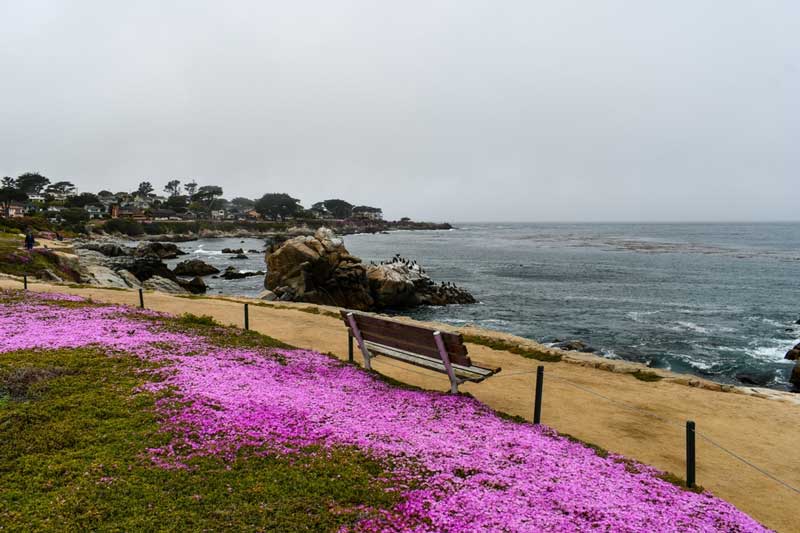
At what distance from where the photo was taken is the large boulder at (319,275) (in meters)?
35.5

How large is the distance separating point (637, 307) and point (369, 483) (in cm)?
3734

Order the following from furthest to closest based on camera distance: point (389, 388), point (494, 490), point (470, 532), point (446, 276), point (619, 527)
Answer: point (446, 276) → point (389, 388) → point (494, 490) → point (619, 527) → point (470, 532)

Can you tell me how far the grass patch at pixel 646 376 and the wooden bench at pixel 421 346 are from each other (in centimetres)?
651

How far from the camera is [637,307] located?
3747 centimetres

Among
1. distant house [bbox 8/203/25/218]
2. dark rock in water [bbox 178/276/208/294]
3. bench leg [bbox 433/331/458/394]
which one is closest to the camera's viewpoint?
bench leg [bbox 433/331/458/394]

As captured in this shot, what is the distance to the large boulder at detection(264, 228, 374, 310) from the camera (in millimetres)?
35469


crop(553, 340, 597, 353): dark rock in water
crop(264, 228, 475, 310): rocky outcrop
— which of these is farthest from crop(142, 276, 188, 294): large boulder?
crop(553, 340, 597, 353): dark rock in water

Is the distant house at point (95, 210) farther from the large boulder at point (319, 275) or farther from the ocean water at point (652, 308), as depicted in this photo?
the large boulder at point (319, 275)

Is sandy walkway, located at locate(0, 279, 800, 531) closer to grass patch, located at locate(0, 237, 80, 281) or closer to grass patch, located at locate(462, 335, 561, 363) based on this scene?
grass patch, located at locate(462, 335, 561, 363)

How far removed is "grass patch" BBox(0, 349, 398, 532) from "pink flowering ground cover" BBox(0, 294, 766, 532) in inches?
10.2

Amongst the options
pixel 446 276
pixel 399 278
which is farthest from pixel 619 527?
pixel 446 276

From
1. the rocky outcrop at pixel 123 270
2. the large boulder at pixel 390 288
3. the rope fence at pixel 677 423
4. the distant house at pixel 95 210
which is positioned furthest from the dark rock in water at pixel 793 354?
the distant house at pixel 95 210

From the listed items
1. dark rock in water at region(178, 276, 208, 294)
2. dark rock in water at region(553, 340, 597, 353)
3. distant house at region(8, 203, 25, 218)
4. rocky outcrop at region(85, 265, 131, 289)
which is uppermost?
distant house at region(8, 203, 25, 218)

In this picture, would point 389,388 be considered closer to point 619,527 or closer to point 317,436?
point 317,436
